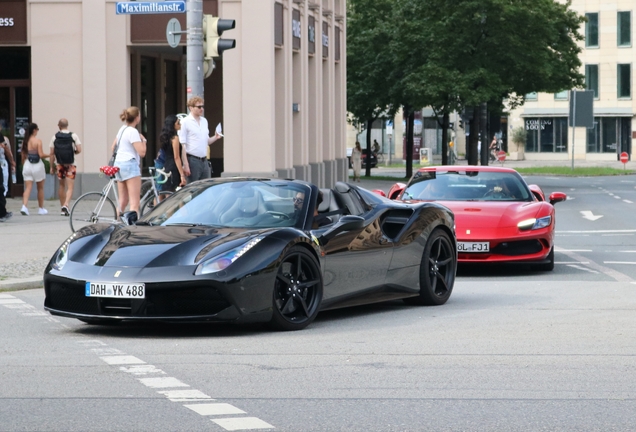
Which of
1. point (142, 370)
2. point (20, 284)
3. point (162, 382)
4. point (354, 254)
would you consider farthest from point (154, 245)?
point (20, 284)

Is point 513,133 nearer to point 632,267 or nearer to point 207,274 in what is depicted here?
point 632,267

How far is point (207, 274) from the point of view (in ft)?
27.5

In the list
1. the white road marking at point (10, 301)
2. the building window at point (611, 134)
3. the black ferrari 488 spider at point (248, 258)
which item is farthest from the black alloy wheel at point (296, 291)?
the building window at point (611, 134)

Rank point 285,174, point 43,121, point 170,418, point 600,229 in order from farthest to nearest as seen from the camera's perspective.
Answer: point 285,174 → point 43,121 → point 600,229 → point 170,418

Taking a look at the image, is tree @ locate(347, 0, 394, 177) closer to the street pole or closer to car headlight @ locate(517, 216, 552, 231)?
the street pole

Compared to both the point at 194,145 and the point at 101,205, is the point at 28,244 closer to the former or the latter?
the point at 101,205

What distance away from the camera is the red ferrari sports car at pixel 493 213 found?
13.7 m

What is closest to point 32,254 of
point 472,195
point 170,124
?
point 170,124

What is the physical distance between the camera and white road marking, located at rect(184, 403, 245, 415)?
6.12 metres

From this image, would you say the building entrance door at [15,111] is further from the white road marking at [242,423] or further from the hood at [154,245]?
the white road marking at [242,423]

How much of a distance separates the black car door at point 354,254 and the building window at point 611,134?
81.4 m

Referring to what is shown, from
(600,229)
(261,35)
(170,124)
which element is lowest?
(600,229)

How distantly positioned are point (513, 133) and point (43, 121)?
6705 centimetres

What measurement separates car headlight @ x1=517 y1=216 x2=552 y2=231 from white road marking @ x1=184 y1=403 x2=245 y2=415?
811cm
